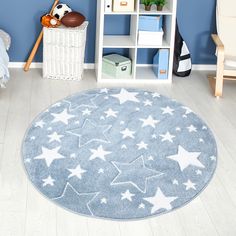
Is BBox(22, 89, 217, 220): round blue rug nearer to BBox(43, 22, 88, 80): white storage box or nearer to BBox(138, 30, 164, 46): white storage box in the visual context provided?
BBox(43, 22, 88, 80): white storage box

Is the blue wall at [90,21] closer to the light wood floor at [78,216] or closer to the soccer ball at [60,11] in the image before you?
the soccer ball at [60,11]

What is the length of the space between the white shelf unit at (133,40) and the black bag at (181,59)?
0.38ft

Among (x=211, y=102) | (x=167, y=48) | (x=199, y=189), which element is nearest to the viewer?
(x=199, y=189)

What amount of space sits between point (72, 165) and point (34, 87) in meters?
1.34

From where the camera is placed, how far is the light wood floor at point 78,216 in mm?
2807

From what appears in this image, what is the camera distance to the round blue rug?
3080 mm

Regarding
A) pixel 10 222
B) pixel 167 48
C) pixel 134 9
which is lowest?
pixel 10 222

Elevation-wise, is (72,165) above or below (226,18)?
below

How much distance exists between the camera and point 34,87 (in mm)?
4551

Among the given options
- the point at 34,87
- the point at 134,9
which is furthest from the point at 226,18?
the point at 34,87

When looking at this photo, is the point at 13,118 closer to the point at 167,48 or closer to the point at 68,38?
the point at 68,38

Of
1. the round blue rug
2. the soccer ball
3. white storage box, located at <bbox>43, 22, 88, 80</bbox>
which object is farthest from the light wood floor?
the soccer ball

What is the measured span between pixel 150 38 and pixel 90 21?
0.57 metres

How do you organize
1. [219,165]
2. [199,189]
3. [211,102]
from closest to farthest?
[199,189] → [219,165] → [211,102]
